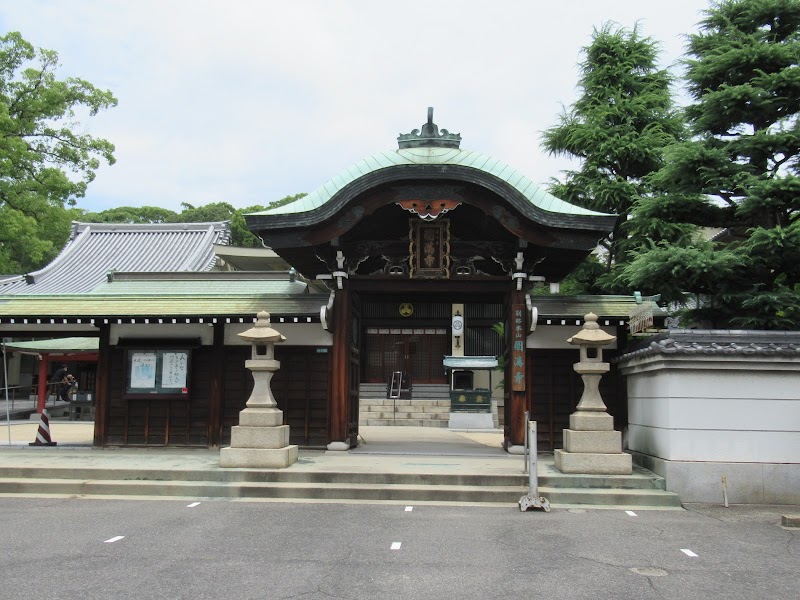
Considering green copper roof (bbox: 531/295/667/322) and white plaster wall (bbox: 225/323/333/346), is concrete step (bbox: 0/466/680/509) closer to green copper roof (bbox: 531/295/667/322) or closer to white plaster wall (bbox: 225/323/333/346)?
green copper roof (bbox: 531/295/667/322)

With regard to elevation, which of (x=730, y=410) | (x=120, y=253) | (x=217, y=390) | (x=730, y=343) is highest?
(x=120, y=253)

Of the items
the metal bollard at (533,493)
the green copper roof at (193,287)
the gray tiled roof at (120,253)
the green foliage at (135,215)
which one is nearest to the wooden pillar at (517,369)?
the metal bollard at (533,493)

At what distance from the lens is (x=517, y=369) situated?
1315 centimetres

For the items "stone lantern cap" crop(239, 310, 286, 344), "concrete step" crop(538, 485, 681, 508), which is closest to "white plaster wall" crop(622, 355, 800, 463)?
"concrete step" crop(538, 485, 681, 508)

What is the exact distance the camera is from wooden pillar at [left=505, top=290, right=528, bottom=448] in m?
13.1

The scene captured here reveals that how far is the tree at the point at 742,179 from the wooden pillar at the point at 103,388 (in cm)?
1036

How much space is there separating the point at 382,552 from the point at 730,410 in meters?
6.09

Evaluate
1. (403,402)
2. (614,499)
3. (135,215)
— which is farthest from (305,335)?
(135,215)

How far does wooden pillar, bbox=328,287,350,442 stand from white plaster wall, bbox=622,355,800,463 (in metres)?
5.79

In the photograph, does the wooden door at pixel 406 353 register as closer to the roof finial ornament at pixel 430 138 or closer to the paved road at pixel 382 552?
the roof finial ornament at pixel 430 138

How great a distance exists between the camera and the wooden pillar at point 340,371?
13.3 m

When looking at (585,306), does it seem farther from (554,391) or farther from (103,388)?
(103,388)

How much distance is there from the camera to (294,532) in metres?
7.86

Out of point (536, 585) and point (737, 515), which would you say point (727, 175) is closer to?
point (737, 515)
